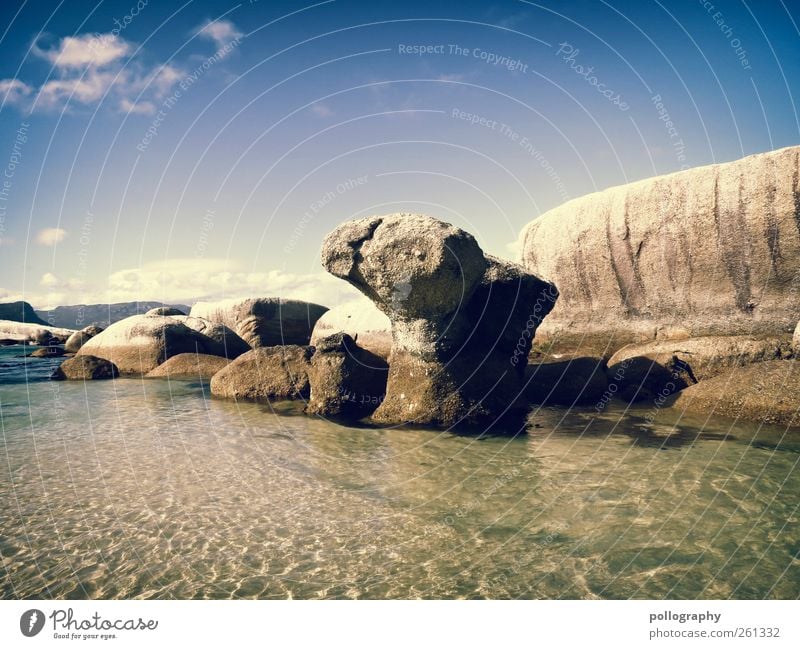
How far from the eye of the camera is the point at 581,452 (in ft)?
26.6

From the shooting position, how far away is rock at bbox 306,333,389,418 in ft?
37.2

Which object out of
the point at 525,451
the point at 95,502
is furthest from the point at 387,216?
the point at 95,502

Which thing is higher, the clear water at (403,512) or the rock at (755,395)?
the rock at (755,395)

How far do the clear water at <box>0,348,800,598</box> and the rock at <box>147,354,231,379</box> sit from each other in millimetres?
8185

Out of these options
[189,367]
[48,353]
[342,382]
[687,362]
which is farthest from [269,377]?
[48,353]

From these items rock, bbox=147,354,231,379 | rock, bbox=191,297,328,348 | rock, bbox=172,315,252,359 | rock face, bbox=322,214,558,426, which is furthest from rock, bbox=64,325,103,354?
rock face, bbox=322,214,558,426

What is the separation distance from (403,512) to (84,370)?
1638cm

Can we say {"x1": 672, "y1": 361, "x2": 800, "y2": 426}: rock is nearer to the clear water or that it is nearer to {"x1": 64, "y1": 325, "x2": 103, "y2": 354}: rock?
the clear water

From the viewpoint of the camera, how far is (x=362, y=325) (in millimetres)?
19203

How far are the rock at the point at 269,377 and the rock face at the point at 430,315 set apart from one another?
3.09 meters

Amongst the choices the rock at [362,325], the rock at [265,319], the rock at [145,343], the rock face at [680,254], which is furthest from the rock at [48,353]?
the rock face at [680,254]

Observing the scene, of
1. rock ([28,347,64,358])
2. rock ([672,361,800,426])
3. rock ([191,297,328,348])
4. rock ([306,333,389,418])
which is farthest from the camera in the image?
rock ([28,347,64,358])

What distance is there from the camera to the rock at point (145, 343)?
20.3m

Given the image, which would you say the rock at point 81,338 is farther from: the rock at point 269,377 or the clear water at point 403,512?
the clear water at point 403,512
